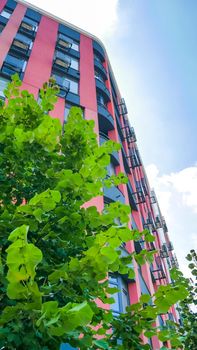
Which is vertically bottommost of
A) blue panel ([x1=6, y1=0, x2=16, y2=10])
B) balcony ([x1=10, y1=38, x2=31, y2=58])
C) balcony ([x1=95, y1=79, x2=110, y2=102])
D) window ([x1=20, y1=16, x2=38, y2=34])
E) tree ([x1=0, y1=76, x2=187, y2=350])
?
tree ([x1=0, y1=76, x2=187, y2=350])

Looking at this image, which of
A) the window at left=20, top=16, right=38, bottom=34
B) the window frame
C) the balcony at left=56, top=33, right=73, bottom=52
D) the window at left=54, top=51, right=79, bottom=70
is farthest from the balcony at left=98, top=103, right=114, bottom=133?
the window frame

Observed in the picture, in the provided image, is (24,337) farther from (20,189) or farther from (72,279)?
(20,189)

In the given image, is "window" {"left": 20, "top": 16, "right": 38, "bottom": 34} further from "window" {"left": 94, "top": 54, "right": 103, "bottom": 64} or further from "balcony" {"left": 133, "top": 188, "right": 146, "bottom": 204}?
"balcony" {"left": 133, "top": 188, "right": 146, "bottom": 204}

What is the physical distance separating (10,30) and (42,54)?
292 centimetres

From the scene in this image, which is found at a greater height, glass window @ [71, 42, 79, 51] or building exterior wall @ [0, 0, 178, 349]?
glass window @ [71, 42, 79, 51]

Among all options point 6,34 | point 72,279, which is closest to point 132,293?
point 72,279

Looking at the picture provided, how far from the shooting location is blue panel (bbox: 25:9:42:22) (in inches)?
817

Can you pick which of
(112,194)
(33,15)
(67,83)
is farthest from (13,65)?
(33,15)

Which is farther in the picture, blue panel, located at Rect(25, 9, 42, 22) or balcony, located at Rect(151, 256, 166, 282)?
blue panel, located at Rect(25, 9, 42, 22)

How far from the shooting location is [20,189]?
3412 mm

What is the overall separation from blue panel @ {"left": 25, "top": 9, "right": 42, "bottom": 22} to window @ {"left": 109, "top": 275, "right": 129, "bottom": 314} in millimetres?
19492

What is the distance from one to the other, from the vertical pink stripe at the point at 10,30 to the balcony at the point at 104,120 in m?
5.66

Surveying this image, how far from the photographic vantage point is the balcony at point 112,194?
11.6m

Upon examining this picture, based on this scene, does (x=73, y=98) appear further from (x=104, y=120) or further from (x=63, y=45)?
(x=63, y=45)
